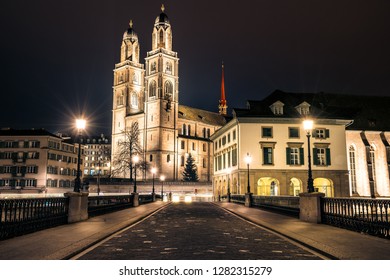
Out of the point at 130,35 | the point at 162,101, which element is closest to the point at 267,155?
the point at 162,101

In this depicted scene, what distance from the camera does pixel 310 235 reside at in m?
11.5

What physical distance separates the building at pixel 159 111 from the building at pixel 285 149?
44969 millimetres

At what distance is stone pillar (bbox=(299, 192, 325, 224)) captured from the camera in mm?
15790

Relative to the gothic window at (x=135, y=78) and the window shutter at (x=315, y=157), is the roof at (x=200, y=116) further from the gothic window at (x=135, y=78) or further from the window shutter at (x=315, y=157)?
the window shutter at (x=315, y=157)

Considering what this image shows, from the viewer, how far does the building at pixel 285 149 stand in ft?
142

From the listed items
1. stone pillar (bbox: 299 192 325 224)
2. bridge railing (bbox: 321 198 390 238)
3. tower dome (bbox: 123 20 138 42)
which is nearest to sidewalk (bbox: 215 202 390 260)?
bridge railing (bbox: 321 198 390 238)

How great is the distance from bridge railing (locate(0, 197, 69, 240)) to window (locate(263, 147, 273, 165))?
3163 centimetres

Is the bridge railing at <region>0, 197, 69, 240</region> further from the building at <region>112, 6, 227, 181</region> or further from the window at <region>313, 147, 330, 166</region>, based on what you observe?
the building at <region>112, 6, 227, 181</region>

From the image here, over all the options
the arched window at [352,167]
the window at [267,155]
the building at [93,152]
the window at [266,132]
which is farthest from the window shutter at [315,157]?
the building at [93,152]

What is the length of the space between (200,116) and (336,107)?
2410 inches

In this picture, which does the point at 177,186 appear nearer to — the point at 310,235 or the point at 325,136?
the point at 325,136

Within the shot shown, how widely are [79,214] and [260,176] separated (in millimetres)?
29977

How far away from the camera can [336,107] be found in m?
50.8
